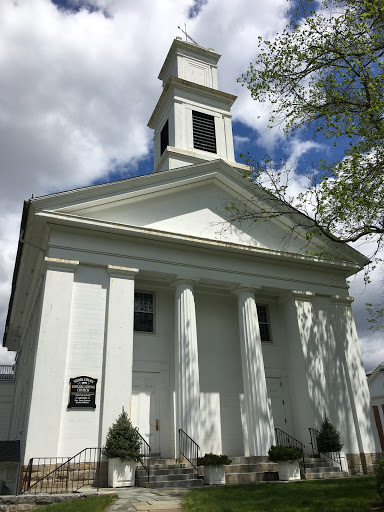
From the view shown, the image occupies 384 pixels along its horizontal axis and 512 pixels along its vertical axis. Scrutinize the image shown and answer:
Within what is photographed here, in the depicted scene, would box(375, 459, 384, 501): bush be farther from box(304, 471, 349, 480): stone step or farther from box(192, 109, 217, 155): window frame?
box(192, 109, 217, 155): window frame

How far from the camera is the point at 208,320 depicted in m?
18.0

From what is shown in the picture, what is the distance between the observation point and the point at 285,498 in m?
8.70

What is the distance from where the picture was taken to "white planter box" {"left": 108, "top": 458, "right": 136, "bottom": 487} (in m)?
12.2

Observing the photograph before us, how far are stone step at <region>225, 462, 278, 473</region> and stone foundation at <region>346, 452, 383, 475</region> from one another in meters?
4.21

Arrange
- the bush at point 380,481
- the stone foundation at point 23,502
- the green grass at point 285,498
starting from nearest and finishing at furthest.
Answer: the bush at point 380,481, the green grass at point 285,498, the stone foundation at point 23,502

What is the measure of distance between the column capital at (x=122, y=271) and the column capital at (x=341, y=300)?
9.03 m

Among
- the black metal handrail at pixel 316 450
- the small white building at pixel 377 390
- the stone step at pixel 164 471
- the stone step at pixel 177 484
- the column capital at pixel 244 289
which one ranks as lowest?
the stone step at pixel 177 484

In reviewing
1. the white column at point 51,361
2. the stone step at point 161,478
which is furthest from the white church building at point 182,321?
the stone step at point 161,478

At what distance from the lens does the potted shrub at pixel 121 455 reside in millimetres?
12227

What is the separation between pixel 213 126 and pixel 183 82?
109 inches

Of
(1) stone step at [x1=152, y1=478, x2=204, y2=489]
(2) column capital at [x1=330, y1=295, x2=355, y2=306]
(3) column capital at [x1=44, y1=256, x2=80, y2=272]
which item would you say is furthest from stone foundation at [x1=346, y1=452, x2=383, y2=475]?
(3) column capital at [x1=44, y1=256, x2=80, y2=272]

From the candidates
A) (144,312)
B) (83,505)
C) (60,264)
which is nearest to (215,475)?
(83,505)

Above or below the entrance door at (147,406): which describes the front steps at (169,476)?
below

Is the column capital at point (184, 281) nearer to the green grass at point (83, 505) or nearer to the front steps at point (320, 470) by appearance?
the front steps at point (320, 470)
